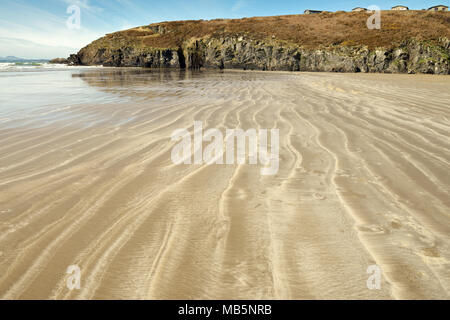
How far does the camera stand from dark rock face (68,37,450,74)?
20250mm

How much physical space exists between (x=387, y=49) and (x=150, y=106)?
2234 cm

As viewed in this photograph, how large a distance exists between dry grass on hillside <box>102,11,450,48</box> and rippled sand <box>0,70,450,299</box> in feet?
80.6

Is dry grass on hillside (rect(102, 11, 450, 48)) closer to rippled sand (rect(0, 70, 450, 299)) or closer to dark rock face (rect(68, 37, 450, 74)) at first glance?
dark rock face (rect(68, 37, 450, 74))

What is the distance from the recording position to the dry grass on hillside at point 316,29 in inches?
911

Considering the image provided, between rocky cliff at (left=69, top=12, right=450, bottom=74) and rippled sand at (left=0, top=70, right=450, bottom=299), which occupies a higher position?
rocky cliff at (left=69, top=12, right=450, bottom=74)

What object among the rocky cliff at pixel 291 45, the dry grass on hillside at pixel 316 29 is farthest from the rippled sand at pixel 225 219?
the dry grass on hillside at pixel 316 29

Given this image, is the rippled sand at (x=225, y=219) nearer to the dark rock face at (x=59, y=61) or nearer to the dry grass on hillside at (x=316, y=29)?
the dry grass on hillside at (x=316, y=29)

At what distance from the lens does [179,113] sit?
512 centimetres

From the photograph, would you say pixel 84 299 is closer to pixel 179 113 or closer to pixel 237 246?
pixel 237 246

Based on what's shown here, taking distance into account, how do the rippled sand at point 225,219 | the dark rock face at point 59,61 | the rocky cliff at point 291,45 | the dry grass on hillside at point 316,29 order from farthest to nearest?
the dark rock face at point 59,61 → the dry grass on hillside at point 316,29 → the rocky cliff at point 291,45 → the rippled sand at point 225,219

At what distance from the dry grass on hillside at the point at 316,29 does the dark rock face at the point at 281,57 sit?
129 centimetres

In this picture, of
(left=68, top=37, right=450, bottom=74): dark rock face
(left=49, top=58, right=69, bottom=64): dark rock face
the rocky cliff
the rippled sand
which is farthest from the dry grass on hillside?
the rippled sand

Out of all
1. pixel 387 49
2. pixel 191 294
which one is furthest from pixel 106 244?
pixel 387 49

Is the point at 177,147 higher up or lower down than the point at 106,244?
higher up
